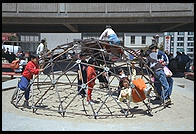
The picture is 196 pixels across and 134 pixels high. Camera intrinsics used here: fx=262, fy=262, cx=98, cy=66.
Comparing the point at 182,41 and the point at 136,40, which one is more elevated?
the point at 182,41

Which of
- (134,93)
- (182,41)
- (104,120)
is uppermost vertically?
(182,41)

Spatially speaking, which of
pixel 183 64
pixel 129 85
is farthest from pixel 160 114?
pixel 183 64

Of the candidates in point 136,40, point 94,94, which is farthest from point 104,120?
point 136,40

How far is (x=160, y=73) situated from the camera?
6.95m

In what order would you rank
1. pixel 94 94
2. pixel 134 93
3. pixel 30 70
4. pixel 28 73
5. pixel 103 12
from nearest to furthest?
pixel 134 93 < pixel 30 70 < pixel 28 73 < pixel 94 94 < pixel 103 12

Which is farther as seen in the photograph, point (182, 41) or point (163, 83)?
point (182, 41)

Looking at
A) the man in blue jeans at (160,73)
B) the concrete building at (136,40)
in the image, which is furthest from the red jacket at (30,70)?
the concrete building at (136,40)

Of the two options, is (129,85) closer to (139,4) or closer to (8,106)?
(8,106)

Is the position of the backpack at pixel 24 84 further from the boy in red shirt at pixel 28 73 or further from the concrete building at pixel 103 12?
the concrete building at pixel 103 12

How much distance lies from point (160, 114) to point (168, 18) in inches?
340

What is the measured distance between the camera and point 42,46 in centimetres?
1257

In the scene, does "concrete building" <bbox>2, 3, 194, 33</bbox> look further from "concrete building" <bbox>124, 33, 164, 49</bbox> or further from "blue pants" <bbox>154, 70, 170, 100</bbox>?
"concrete building" <bbox>124, 33, 164, 49</bbox>

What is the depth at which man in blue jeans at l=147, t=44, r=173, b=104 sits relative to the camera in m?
6.98

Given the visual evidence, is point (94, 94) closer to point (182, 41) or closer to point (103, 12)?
point (103, 12)
